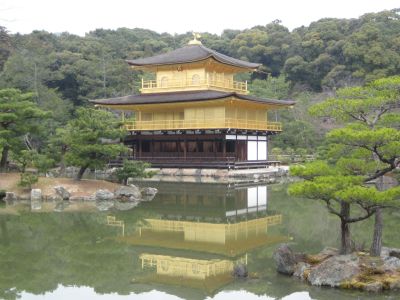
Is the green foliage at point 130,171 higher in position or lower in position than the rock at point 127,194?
higher

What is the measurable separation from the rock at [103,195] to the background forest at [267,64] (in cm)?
1535

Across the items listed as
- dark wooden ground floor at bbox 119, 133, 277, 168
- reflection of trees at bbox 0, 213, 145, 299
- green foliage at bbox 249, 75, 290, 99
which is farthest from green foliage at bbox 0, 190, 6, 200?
green foliage at bbox 249, 75, 290, 99

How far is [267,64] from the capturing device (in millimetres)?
69438

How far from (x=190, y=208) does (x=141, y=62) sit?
20114mm

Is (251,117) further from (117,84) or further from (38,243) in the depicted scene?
(38,243)

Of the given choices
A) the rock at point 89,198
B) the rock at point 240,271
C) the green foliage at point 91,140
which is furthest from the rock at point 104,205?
the rock at point 240,271

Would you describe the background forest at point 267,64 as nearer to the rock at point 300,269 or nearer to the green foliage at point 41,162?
the green foliage at point 41,162

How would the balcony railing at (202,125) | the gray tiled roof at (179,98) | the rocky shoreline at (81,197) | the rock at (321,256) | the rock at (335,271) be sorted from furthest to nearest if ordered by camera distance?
the gray tiled roof at (179,98) < the balcony railing at (202,125) < the rocky shoreline at (81,197) < the rock at (321,256) < the rock at (335,271)

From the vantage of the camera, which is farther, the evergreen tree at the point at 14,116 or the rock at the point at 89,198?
the evergreen tree at the point at 14,116

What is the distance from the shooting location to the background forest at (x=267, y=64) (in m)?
42.2

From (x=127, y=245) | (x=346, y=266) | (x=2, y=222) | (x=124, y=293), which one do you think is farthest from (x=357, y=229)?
(x=2, y=222)

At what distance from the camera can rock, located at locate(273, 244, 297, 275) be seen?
9898 millimetres

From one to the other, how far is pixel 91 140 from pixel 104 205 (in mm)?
3441

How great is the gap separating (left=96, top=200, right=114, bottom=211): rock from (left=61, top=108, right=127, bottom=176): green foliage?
7.25ft
